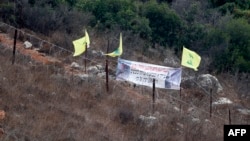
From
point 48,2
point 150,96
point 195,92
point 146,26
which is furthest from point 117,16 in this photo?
point 150,96

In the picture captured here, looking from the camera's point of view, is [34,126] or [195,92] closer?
[34,126]

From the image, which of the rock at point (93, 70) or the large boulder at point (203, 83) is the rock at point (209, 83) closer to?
the large boulder at point (203, 83)

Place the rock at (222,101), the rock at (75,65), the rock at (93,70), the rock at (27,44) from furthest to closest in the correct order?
the rock at (27,44) < the rock at (222,101) < the rock at (75,65) < the rock at (93,70)

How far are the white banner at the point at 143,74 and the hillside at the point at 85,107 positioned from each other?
575mm

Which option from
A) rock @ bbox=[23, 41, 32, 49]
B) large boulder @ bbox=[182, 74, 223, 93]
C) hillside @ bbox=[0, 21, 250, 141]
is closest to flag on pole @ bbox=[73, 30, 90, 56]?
hillside @ bbox=[0, 21, 250, 141]

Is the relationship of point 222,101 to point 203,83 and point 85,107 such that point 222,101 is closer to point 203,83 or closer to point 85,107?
point 203,83

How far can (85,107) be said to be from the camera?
47.9 feet

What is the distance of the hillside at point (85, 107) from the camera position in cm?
1255

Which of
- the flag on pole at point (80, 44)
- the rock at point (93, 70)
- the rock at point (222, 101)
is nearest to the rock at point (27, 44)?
the rock at point (93, 70)

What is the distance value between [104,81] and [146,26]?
29.4 feet

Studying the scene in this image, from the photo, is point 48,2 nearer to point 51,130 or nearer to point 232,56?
point 232,56

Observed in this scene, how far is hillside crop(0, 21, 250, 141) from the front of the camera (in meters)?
12.6

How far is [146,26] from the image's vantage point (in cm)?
2552

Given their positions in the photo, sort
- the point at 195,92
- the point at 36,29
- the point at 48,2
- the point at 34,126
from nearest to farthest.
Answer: the point at 34,126, the point at 195,92, the point at 36,29, the point at 48,2
